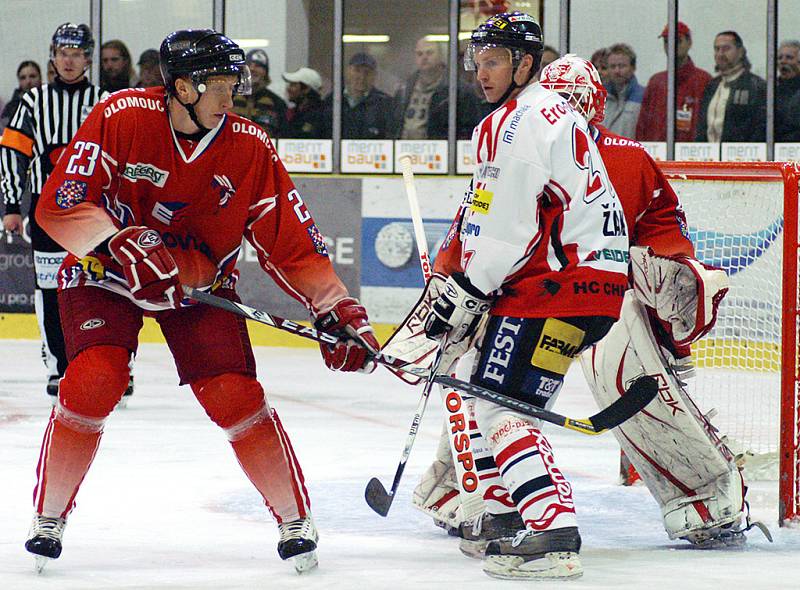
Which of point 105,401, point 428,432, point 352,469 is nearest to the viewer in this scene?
point 105,401

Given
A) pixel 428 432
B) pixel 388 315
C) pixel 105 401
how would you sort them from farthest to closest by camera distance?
pixel 388 315 < pixel 428 432 < pixel 105 401

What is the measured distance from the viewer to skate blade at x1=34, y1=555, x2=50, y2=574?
2.63 m

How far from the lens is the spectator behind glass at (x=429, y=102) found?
761 cm

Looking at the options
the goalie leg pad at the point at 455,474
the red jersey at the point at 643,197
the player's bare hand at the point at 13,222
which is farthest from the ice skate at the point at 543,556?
the player's bare hand at the point at 13,222

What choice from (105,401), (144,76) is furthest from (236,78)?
(144,76)

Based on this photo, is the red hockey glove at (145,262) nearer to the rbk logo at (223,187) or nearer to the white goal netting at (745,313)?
the rbk logo at (223,187)

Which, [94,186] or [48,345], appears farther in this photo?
[48,345]

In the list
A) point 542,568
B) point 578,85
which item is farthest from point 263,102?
point 542,568

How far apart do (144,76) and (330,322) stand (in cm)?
552

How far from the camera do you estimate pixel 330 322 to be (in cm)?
279

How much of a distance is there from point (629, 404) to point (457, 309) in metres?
0.43

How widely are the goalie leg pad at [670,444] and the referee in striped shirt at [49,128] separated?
235 centimetres

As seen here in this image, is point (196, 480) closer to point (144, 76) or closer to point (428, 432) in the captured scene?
point (428, 432)

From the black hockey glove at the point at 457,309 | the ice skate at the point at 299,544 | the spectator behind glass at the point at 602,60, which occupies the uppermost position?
the spectator behind glass at the point at 602,60
